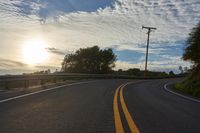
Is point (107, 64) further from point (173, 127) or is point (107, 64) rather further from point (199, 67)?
point (173, 127)

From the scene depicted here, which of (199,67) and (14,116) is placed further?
(199,67)

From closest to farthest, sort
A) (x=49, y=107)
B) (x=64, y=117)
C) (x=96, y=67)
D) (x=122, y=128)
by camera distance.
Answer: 1. (x=122, y=128)
2. (x=64, y=117)
3. (x=49, y=107)
4. (x=96, y=67)

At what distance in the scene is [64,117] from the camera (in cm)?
919

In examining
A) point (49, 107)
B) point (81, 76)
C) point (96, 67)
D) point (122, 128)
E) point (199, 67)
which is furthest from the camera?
point (96, 67)

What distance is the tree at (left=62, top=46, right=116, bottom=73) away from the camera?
3164 inches

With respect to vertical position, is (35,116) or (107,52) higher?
(107,52)

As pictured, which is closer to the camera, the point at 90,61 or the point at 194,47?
the point at 194,47

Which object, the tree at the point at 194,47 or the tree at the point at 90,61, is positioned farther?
the tree at the point at 90,61

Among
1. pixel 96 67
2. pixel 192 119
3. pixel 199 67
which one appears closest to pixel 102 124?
pixel 192 119

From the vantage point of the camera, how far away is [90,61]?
8131 centimetres

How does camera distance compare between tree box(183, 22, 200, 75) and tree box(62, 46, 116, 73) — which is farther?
tree box(62, 46, 116, 73)

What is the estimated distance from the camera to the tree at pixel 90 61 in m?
80.4

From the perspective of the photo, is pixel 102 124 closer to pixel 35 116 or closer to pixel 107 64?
pixel 35 116

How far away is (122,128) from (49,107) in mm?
4109
